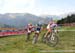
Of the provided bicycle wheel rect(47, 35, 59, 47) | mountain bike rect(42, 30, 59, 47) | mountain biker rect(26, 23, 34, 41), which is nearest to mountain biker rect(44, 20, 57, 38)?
mountain bike rect(42, 30, 59, 47)

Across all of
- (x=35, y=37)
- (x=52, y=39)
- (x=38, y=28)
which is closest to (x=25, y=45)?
(x=35, y=37)

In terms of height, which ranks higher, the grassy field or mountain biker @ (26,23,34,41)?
mountain biker @ (26,23,34,41)

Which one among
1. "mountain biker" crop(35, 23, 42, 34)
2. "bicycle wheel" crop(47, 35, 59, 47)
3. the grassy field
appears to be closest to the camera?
the grassy field

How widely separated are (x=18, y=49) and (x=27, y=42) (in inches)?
44.3

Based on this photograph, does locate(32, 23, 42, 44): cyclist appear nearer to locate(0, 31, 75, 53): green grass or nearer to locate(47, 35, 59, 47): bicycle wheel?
locate(0, 31, 75, 53): green grass

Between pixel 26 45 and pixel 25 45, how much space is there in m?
0.07

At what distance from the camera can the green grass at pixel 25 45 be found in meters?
15.6

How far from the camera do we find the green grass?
15.6 meters

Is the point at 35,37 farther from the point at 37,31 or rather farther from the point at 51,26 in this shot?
the point at 51,26

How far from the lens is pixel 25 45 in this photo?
53.1 ft

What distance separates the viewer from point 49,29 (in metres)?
16.2

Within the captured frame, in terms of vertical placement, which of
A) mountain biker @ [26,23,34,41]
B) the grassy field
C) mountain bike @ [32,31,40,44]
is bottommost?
the grassy field

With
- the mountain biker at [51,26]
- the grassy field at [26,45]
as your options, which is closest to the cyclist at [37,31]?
the grassy field at [26,45]

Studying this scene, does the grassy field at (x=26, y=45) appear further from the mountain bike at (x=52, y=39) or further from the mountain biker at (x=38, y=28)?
the mountain biker at (x=38, y=28)
